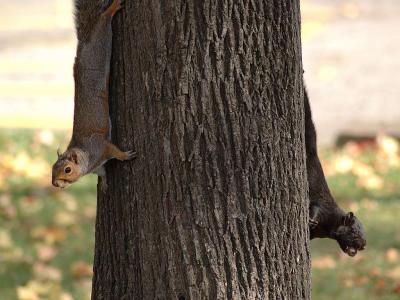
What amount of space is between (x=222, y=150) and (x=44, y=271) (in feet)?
9.67

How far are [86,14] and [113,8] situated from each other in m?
0.21

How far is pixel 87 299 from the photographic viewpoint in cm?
527

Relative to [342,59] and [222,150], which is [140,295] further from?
[342,59]

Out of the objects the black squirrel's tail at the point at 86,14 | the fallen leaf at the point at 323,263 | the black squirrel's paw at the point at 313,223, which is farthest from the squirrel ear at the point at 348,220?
the fallen leaf at the point at 323,263

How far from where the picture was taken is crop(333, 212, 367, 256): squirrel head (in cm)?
378

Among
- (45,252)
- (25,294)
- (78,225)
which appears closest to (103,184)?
(25,294)

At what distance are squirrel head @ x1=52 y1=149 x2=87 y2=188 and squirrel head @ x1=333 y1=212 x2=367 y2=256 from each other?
1186 millimetres

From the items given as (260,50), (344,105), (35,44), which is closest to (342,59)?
(344,105)

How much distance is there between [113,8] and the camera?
3.01 metres

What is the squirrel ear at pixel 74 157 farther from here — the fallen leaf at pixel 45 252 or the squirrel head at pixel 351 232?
the fallen leaf at pixel 45 252

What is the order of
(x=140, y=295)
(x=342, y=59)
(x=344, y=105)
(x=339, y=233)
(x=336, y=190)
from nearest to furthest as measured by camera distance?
(x=140, y=295) < (x=339, y=233) < (x=336, y=190) < (x=344, y=105) < (x=342, y=59)

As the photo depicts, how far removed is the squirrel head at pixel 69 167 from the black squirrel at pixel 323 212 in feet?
3.25

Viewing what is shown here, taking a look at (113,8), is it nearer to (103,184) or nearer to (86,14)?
(86,14)

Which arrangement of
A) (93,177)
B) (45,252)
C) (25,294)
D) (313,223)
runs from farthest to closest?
(93,177)
(45,252)
(25,294)
(313,223)
